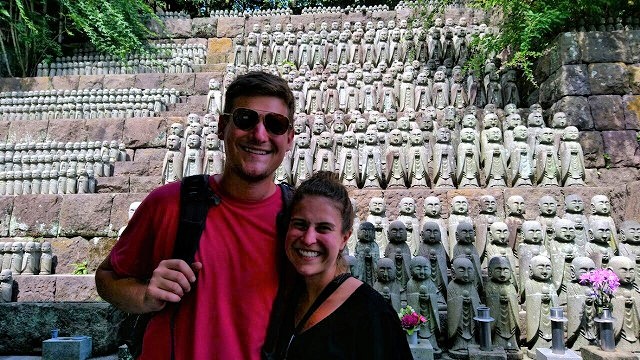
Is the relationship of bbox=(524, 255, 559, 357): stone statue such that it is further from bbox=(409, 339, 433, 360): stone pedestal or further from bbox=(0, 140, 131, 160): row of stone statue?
bbox=(0, 140, 131, 160): row of stone statue

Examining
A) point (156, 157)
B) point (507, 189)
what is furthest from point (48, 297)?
point (507, 189)

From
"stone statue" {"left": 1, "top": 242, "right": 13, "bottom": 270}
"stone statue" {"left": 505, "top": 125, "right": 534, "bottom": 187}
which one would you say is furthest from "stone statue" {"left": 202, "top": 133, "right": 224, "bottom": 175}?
"stone statue" {"left": 505, "top": 125, "right": 534, "bottom": 187}

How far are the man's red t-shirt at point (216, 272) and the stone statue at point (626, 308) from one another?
4200 millimetres

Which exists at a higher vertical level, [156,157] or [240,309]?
[156,157]

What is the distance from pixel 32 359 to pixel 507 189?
19.7ft

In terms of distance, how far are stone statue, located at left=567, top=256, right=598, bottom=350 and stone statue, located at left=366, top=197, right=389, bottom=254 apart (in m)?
2.13

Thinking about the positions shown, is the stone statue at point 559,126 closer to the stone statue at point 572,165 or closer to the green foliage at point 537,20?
the stone statue at point 572,165

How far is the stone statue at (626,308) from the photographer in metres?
→ 4.36

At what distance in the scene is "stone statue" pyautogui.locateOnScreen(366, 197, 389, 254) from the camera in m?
5.95

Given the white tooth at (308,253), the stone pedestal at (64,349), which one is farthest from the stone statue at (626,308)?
A: the stone pedestal at (64,349)

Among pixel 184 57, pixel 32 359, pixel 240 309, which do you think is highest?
pixel 184 57

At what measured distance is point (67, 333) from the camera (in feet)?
14.0

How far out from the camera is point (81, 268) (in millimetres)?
6637

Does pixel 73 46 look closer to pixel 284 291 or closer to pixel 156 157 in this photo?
pixel 156 157
